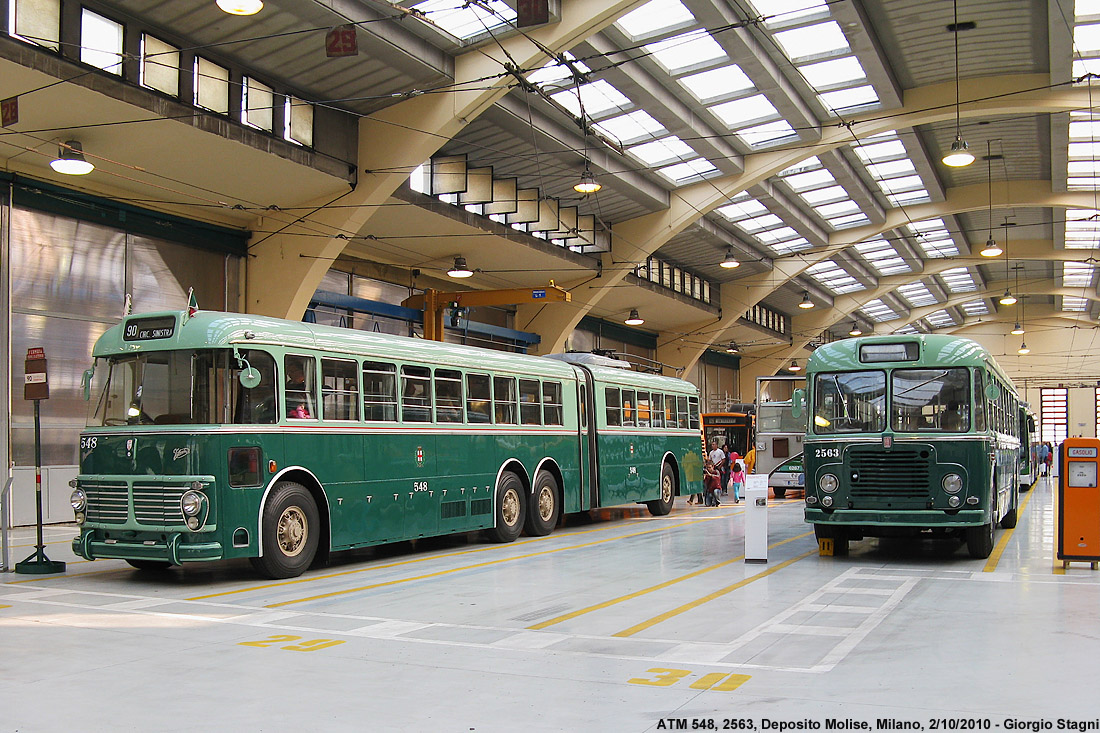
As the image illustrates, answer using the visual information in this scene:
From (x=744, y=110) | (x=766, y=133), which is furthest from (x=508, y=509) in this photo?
(x=766, y=133)

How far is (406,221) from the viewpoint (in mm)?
25406

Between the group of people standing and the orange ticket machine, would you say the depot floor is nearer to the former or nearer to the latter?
the orange ticket machine

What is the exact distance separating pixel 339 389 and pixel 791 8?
12.8 meters

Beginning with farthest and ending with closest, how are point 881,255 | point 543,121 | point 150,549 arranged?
point 881,255
point 543,121
point 150,549

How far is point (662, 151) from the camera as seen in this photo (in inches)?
1119

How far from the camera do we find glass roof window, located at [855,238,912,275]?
43.9 m

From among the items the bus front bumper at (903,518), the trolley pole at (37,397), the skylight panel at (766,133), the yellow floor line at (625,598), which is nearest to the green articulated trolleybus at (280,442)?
the trolley pole at (37,397)

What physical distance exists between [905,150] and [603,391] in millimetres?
15351

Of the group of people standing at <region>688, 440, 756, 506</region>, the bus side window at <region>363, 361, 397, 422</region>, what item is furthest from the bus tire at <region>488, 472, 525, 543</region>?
the group of people standing at <region>688, 440, 756, 506</region>

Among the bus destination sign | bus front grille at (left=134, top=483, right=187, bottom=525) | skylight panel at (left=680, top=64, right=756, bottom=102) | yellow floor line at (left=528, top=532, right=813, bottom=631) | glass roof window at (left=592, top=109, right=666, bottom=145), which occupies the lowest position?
yellow floor line at (left=528, top=532, right=813, bottom=631)

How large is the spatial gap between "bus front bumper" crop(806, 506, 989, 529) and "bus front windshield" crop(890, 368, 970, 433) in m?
1.13

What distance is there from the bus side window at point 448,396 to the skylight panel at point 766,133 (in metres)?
14.5

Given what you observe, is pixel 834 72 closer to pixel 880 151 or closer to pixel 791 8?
pixel 791 8

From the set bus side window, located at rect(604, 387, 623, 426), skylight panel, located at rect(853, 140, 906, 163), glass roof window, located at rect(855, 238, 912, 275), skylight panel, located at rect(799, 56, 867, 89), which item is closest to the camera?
bus side window, located at rect(604, 387, 623, 426)
